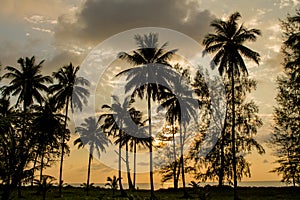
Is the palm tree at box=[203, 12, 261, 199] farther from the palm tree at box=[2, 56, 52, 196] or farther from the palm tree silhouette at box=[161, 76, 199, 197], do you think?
the palm tree at box=[2, 56, 52, 196]

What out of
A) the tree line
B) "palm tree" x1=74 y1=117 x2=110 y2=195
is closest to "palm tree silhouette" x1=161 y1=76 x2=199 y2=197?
the tree line

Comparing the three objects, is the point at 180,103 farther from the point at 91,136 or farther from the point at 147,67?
the point at 91,136

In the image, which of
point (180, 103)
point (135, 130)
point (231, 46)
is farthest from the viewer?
point (135, 130)

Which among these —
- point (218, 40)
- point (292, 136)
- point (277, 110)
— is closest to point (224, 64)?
point (218, 40)

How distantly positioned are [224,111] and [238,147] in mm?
5181

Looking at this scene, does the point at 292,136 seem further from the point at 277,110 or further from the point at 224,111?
the point at 224,111

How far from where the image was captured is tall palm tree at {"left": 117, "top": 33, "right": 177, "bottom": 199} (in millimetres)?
38594

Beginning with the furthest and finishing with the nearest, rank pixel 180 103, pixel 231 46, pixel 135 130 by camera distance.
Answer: pixel 135 130 < pixel 180 103 < pixel 231 46

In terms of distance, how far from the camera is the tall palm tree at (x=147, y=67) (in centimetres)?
3859

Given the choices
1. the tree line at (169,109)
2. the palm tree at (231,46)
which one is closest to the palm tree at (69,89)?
the tree line at (169,109)

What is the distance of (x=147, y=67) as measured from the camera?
3847cm

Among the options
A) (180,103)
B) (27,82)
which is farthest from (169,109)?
(27,82)

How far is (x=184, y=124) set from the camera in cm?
4697

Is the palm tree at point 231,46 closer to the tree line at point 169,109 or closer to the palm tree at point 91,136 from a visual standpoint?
the tree line at point 169,109
